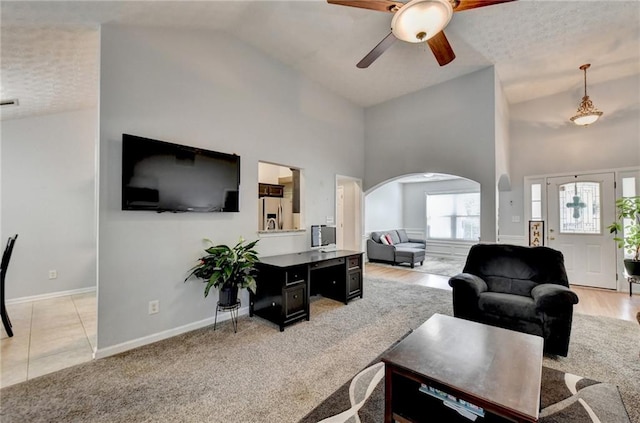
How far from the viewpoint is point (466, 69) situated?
14.3ft

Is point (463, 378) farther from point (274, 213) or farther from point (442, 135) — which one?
point (274, 213)

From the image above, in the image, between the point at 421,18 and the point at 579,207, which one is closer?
the point at 421,18

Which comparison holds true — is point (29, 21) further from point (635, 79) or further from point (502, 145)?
point (635, 79)

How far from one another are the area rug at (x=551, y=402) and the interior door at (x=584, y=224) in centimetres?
402

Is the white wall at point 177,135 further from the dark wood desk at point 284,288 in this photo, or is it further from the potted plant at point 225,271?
the dark wood desk at point 284,288

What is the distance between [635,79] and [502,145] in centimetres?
232

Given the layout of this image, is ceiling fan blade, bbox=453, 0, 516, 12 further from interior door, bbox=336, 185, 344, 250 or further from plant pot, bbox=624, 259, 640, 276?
plant pot, bbox=624, 259, 640, 276

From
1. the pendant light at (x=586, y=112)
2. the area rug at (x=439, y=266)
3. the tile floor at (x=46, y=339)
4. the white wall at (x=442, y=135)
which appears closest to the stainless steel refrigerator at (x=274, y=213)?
the white wall at (x=442, y=135)

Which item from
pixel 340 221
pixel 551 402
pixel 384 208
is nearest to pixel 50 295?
pixel 340 221

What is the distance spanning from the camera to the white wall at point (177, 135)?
2562mm

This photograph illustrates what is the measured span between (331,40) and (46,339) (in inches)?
194

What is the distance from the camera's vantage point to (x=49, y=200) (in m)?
4.31

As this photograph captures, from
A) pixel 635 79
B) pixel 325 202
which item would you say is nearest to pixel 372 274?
pixel 325 202

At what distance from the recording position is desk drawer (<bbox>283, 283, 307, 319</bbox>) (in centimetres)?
311
